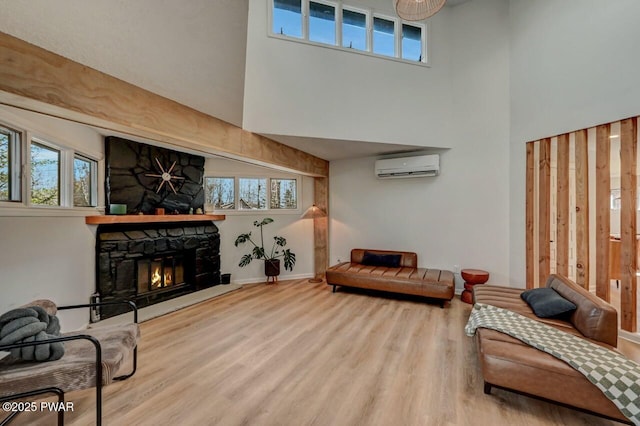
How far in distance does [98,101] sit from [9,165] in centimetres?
113

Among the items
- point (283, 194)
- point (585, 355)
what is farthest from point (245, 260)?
point (585, 355)

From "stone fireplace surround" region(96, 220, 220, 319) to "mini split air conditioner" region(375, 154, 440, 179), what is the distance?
3.46 m

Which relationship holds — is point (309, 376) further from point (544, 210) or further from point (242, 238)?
point (544, 210)

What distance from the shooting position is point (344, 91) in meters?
3.94

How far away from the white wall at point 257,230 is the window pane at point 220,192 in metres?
0.15

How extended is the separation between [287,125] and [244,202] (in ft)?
7.62

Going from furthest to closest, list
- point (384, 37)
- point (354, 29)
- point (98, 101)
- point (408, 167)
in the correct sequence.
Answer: point (408, 167) < point (384, 37) < point (354, 29) < point (98, 101)

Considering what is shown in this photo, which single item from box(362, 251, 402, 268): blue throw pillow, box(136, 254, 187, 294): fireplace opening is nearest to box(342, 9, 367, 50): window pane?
box(362, 251, 402, 268): blue throw pillow

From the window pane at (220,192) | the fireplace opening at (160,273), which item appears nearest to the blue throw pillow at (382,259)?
the window pane at (220,192)

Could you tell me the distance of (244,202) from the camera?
5461mm

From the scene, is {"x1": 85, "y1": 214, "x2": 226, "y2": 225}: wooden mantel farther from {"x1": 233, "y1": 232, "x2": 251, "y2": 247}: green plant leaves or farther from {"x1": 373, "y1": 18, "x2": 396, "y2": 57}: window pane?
{"x1": 373, "y1": 18, "x2": 396, "y2": 57}: window pane

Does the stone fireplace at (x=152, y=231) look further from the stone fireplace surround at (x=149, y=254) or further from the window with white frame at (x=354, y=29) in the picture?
the window with white frame at (x=354, y=29)

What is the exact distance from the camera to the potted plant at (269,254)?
514 centimetres

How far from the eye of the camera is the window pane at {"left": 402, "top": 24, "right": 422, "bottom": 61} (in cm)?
434
